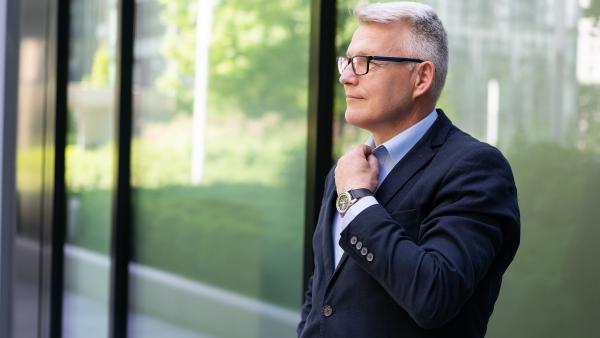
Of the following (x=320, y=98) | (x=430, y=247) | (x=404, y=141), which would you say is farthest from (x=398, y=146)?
(x=320, y=98)

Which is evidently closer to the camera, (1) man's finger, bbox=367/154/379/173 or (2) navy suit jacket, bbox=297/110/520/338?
(2) navy suit jacket, bbox=297/110/520/338

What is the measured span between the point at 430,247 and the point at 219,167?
2995 mm

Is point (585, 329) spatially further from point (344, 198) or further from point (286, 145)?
point (286, 145)

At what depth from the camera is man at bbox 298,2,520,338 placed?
5.98ft

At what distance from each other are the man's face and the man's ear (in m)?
0.02

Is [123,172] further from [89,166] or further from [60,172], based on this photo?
[60,172]

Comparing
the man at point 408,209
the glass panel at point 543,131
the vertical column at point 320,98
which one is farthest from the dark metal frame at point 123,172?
the man at point 408,209

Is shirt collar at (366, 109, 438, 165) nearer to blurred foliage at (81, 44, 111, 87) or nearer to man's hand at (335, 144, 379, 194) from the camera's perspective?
man's hand at (335, 144, 379, 194)

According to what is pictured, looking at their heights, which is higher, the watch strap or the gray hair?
the gray hair

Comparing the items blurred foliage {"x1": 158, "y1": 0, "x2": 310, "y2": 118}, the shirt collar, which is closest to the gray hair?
the shirt collar

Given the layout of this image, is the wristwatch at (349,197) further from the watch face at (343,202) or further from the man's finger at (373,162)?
the man's finger at (373,162)

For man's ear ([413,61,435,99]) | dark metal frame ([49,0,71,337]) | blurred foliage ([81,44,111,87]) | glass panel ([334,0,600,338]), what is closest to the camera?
man's ear ([413,61,435,99])

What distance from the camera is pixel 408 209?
197cm

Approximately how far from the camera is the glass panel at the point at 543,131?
2.87 metres
